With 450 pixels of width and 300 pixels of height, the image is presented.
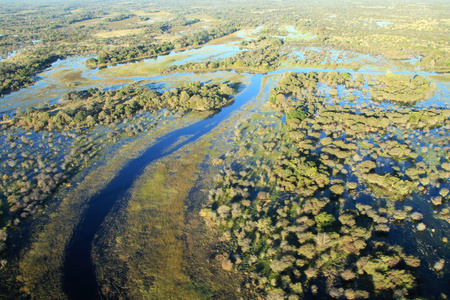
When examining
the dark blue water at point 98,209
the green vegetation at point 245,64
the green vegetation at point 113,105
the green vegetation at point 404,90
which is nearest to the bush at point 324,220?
the dark blue water at point 98,209

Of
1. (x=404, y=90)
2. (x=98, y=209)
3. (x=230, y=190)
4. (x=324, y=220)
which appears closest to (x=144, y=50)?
(x=98, y=209)

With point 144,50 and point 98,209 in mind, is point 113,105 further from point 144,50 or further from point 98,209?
point 144,50

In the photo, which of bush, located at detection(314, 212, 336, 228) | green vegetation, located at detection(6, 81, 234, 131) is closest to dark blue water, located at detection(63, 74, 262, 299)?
green vegetation, located at detection(6, 81, 234, 131)

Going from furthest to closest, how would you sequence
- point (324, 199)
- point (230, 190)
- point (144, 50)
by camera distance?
point (144, 50), point (230, 190), point (324, 199)

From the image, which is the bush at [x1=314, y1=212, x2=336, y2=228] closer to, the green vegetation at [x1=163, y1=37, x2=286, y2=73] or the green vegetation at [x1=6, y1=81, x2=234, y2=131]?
the green vegetation at [x1=6, y1=81, x2=234, y2=131]

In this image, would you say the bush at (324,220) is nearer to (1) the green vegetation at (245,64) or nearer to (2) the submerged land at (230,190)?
(2) the submerged land at (230,190)

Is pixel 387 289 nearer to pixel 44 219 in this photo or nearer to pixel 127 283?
pixel 127 283
